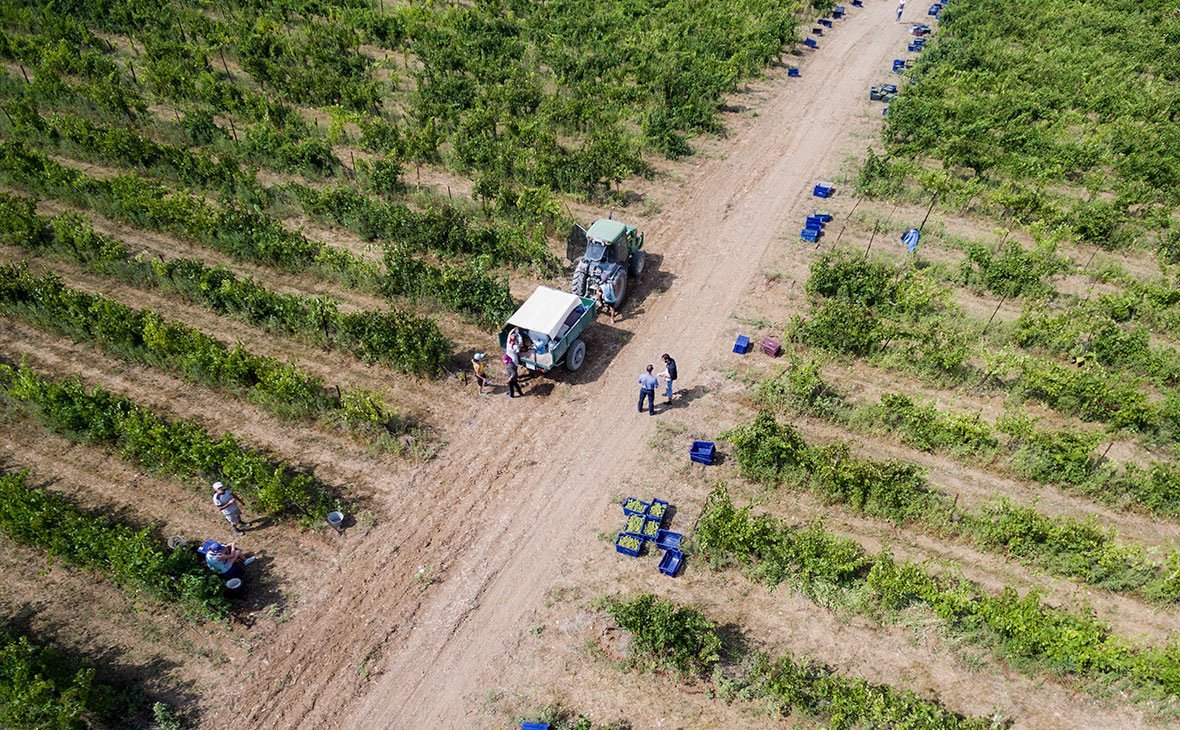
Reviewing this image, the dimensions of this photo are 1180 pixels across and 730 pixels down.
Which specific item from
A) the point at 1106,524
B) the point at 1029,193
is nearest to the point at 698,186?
the point at 1029,193

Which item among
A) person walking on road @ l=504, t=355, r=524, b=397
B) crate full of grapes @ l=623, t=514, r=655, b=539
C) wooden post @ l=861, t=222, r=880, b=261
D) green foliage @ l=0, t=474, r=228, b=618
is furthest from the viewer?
wooden post @ l=861, t=222, r=880, b=261

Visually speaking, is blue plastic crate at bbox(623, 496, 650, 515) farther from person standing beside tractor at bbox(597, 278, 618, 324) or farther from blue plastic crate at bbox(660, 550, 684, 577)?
person standing beside tractor at bbox(597, 278, 618, 324)

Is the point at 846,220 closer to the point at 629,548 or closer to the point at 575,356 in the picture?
the point at 575,356

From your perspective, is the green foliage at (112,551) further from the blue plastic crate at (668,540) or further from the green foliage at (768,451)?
the green foliage at (768,451)

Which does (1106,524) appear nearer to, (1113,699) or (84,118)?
(1113,699)

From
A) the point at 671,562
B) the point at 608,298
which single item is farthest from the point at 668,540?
the point at 608,298

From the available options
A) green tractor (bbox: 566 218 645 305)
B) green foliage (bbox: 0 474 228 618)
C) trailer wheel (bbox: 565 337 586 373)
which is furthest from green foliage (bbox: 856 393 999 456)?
green foliage (bbox: 0 474 228 618)
